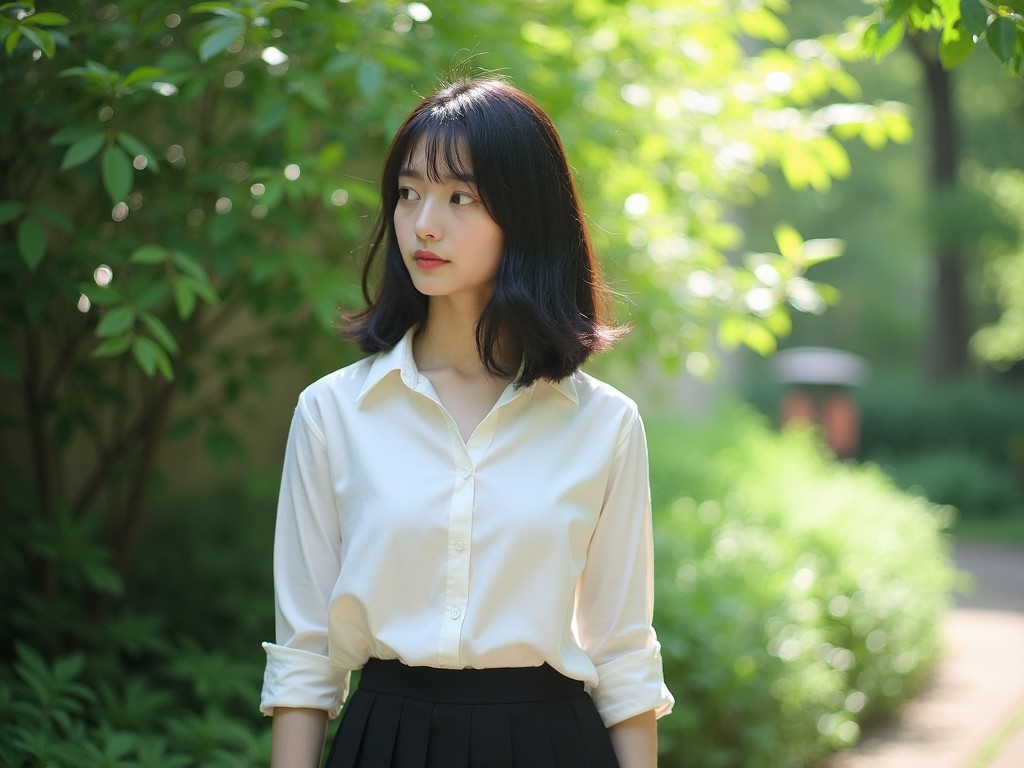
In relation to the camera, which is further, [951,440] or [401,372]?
[951,440]

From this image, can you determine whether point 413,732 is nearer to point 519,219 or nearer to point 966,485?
point 519,219

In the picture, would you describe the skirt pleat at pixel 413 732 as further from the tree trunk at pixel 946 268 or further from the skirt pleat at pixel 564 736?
the tree trunk at pixel 946 268

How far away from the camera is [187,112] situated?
4293 millimetres

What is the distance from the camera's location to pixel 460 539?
186 centimetres

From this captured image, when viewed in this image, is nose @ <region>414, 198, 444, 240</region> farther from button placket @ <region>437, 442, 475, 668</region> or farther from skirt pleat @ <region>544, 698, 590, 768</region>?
skirt pleat @ <region>544, 698, 590, 768</region>

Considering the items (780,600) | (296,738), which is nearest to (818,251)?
(780,600)

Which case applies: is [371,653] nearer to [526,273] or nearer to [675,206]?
[526,273]

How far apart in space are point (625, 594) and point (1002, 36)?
122 centimetres

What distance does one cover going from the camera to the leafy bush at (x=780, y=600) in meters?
4.11

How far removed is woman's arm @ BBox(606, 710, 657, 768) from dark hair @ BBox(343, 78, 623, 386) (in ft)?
1.99

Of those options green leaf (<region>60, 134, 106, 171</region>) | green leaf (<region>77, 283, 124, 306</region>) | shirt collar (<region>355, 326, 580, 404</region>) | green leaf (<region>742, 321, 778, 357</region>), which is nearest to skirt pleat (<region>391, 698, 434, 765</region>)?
shirt collar (<region>355, 326, 580, 404</region>)

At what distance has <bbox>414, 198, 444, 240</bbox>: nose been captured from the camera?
1898 millimetres

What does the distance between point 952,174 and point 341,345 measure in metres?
15.1

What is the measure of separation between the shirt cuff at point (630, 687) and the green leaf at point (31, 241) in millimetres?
1509
